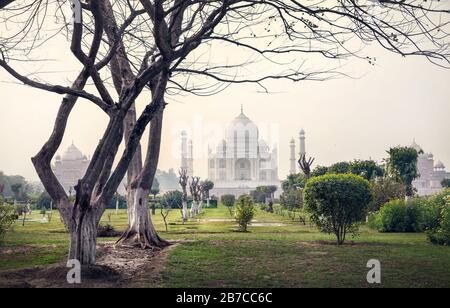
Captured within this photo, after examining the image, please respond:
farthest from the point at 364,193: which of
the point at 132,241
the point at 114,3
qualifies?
the point at 114,3

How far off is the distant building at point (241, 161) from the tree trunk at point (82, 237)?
67.9 meters

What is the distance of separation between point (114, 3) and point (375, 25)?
237 inches

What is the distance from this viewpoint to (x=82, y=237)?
793cm

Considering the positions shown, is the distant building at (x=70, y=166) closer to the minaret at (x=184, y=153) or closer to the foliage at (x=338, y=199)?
the minaret at (x=184, y=153)

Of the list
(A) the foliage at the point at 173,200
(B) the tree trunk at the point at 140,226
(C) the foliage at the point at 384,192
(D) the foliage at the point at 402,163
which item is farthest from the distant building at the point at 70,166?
(B) the tree trunk at the point at 140,226

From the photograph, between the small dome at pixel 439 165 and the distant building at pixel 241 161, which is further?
the distant building at pixel 241 161

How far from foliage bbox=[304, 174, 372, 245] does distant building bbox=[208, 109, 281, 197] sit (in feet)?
208

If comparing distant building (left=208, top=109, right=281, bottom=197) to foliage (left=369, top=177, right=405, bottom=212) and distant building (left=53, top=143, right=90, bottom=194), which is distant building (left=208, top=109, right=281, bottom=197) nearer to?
distant building (left=53, top=143, right=90, bottom=194)

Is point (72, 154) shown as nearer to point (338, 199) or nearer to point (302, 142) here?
point (302, 142)

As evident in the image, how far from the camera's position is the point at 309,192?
1275 cm

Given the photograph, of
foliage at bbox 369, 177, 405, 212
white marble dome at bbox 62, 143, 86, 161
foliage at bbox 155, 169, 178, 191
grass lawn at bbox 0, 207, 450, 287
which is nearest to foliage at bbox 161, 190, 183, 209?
foliage at bbox 369, 177, 405, 212

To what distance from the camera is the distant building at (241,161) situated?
7781cm

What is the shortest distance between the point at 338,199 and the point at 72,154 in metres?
74.5

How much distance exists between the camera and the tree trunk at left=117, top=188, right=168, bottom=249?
1210cm
